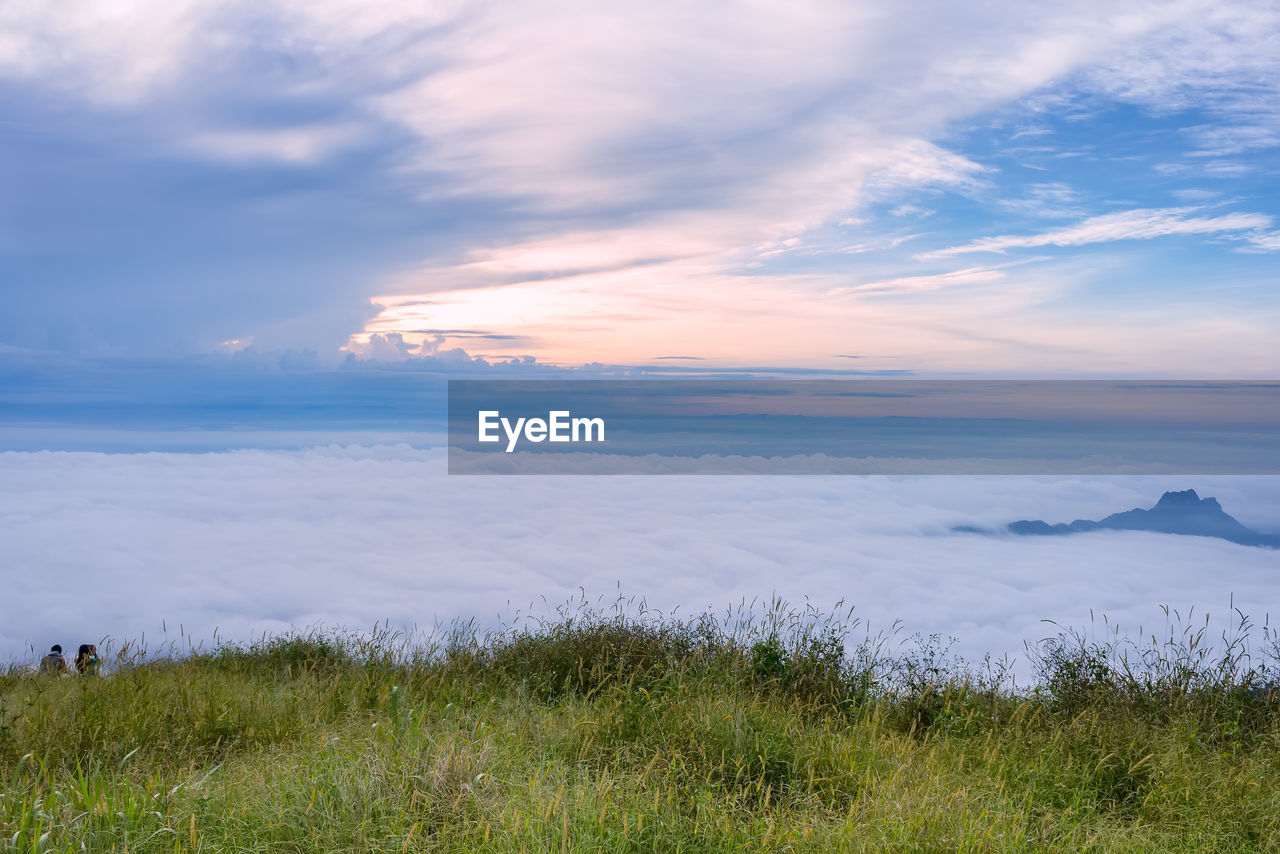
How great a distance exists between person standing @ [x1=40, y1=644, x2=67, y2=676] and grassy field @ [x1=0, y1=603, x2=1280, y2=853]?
13.2 inches

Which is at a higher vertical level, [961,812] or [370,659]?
[961,812]

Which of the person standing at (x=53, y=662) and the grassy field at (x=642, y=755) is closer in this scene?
the grassy field at (x=642, y=755)

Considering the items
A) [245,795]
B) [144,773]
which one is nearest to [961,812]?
[245,795]

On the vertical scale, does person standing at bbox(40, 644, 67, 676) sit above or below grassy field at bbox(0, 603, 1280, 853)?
below

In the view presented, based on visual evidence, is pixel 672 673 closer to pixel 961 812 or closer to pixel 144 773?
pixel 961 812

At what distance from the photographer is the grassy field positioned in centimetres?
429

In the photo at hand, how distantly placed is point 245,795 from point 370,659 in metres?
4.56

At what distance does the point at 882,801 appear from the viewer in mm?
4812

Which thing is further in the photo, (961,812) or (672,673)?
(672,673)

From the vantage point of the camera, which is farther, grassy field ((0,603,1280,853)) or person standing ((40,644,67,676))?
person standing ((40,644,67,676))

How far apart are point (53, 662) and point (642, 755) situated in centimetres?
848

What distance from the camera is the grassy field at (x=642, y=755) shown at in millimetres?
4285

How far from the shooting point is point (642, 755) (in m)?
5.71

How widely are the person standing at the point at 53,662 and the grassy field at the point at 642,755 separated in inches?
13.2
